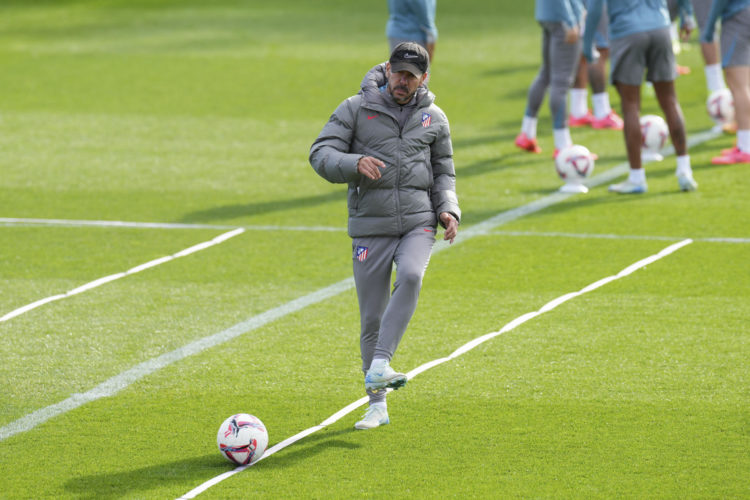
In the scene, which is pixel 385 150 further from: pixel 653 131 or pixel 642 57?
pixel 653 131

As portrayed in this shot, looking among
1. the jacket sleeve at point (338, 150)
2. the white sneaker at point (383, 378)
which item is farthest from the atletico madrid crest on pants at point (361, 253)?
the white sneaker at point (383, 378)

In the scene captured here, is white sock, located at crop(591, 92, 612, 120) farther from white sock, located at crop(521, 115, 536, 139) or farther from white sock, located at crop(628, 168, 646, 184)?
white sock, located at crop(628, 168, 646, 184)

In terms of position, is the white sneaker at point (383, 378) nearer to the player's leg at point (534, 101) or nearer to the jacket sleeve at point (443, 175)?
the jacket sleeve at point (443, 175)

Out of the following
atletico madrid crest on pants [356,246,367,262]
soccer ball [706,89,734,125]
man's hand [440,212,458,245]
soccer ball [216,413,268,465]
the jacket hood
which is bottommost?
soccer ball [216,413,268,465]

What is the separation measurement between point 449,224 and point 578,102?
1002cm

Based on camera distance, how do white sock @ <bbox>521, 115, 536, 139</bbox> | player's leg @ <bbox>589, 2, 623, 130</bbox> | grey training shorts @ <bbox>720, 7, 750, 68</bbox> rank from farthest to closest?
1. player's leg @ <bbox>589, 2, 623, 130</bbox>
2. white sock @ <bbox>521, 115, 536, 139</bbox>
3. grey training shorts @ <bbox>720, 7, 750, 68</bbox>

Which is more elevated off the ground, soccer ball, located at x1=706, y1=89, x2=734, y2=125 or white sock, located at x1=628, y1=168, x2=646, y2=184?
soccer ball, located at x1=706, y1=89, x2=734, y2=125

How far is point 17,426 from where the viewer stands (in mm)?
6680

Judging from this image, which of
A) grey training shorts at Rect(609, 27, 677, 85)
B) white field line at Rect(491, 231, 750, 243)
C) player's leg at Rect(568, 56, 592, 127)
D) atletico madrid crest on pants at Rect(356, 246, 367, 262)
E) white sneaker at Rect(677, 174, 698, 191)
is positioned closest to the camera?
atletico madrid crest on pants at Rect(356, 246, 367, 262)

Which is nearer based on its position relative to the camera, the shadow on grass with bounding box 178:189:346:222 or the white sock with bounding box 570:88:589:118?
the shadow on grass with bounding box 178:189:346:222

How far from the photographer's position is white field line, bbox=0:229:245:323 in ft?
29.5

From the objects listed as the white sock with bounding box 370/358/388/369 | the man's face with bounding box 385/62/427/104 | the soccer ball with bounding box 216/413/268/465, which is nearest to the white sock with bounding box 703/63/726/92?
the man's face with bounding box 385/62/427/104

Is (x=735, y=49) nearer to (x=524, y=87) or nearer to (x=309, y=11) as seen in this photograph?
(x=524, y=87)

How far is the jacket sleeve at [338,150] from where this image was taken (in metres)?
6.38
